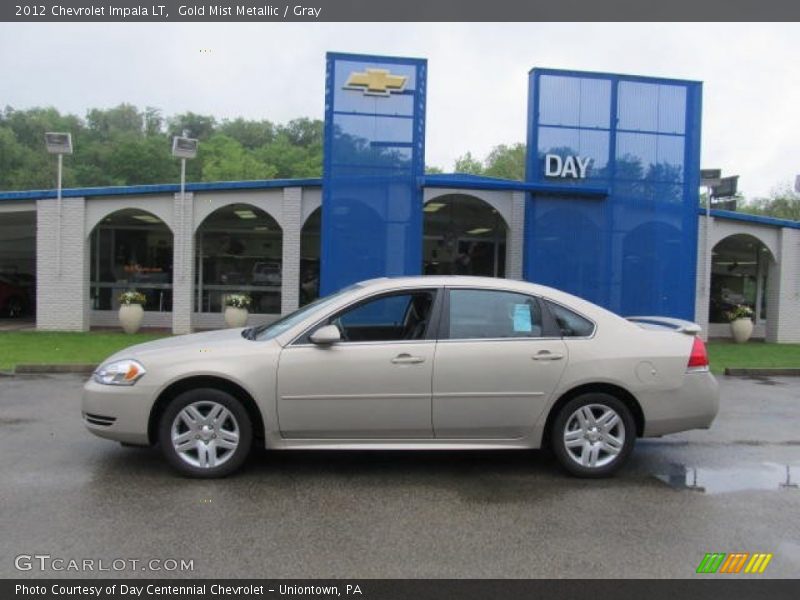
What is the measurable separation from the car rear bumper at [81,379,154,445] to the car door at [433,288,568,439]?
2.17 m

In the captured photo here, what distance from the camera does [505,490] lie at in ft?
17.1

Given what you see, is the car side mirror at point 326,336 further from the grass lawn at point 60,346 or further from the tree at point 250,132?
the tree at point 250,132

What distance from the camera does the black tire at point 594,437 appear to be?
548 cm

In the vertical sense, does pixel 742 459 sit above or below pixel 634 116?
below

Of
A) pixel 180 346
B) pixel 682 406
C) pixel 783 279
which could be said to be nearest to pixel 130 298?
pixel 180 346

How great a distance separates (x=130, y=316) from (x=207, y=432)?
1246cm

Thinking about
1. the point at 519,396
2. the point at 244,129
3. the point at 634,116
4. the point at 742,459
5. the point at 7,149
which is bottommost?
the point at 742,459

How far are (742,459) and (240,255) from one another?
15681 mm

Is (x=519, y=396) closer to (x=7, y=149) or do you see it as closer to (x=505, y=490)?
(x=505, y=490)

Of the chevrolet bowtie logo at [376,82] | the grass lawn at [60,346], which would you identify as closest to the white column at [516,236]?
the chevrolet bowtie logo at [376,82]

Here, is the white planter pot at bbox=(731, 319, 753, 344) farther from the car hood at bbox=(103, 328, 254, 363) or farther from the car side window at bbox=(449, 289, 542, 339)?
the car hood at bbox=(103, 328, 254, 363)

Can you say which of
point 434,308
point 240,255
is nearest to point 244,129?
point 240,255

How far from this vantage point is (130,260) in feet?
64.5

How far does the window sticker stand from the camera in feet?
18.4
